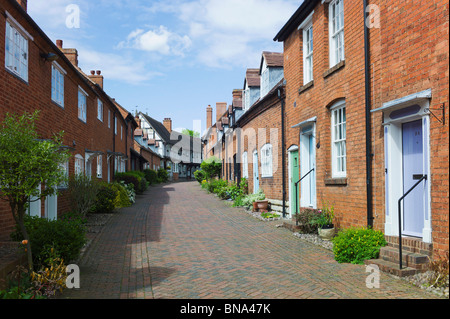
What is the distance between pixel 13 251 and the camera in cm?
669

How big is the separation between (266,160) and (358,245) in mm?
9366

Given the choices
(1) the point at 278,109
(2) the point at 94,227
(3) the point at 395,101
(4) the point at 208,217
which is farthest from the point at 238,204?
(3) the point at 395,101

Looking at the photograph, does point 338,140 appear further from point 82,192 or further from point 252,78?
point 252,78

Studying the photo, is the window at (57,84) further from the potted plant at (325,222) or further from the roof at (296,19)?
the potted plant at (325,222)

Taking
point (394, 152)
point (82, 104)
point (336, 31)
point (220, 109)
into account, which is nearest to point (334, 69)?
point (336, 31)

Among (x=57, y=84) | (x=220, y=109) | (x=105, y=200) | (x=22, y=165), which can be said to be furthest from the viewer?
(x=220, y=109)

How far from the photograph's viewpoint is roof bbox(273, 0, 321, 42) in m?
11.2

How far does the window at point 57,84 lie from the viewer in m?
12.1

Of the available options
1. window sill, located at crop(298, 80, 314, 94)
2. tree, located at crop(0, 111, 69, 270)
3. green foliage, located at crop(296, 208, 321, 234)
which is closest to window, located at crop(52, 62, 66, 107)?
tree, located at crop(0, 111, 69, 270)

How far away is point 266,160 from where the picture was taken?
16.7 meters

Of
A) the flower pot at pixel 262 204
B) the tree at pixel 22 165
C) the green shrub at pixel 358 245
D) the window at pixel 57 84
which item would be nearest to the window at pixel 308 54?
the flower pot at pixel 262 204

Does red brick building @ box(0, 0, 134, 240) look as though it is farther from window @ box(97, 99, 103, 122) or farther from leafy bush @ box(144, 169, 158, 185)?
leafy bush @ box(144, 169, 158, 185)

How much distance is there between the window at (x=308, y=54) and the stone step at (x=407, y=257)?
6332mm
